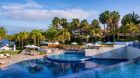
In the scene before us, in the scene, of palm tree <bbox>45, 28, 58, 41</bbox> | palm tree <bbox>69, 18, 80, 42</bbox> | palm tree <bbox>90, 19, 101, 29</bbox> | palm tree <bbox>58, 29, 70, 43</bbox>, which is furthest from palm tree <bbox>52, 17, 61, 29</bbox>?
palm tree <bbox>58, 29, 70, 43</bbox>

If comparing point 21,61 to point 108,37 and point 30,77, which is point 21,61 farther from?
point 108,37

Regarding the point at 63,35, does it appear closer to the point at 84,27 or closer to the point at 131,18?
the point at 84,27

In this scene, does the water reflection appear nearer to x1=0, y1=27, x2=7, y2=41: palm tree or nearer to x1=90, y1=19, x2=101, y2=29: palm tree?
x1=0, y1=27, x2=7, y2=41: palm tree

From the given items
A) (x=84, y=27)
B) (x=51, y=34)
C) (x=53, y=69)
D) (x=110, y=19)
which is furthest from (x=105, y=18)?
(x=53, y=69)

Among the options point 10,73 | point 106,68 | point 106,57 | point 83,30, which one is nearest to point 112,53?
point 106,57

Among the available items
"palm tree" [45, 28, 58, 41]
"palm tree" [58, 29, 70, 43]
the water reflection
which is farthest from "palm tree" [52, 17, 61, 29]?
the water reflection

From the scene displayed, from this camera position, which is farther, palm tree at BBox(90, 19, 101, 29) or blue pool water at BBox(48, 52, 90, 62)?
palm tree at BBox(90, 19, 101, 29)

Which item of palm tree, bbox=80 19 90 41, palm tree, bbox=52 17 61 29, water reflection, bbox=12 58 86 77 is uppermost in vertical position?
palm tree, bbox=52 17 61 29

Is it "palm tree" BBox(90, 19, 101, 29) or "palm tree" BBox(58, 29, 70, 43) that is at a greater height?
"palm tree" BBox(90, 19, 101, 29)

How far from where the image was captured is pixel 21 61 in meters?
24.9

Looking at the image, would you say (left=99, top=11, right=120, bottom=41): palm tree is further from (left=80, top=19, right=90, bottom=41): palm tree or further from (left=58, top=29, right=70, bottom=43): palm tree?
(left=58, top=29, right=70, bottom=43): palm tree

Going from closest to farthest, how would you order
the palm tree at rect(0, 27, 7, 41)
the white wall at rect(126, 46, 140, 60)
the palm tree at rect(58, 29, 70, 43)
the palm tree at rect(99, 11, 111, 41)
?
the white wall at rect(126, 46, 140, 60) < the palm tree at rect(0, 27, 7, 41) < the palm tree at rect(58, 29, 70, 43) < the palm tree at rect(99, 11, 111, 41)

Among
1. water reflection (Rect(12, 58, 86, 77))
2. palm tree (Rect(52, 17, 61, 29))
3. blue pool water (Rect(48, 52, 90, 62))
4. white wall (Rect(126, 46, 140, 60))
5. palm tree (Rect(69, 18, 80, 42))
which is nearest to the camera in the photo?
water reflection (Rect(12, 58, 86, 77))

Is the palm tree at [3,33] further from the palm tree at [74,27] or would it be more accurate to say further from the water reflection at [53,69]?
the water reflection at [53,69]
